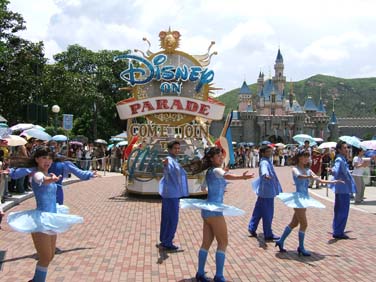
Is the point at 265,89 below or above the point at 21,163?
above

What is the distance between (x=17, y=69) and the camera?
2350 cm

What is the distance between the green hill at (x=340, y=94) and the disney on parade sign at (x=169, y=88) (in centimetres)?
15416

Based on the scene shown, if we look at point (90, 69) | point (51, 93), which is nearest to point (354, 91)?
point (90, 69)

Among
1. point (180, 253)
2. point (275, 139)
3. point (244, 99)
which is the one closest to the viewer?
point (180, 253)

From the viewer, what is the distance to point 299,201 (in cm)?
646

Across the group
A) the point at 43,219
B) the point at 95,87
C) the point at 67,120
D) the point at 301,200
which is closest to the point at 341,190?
the point at 301,200

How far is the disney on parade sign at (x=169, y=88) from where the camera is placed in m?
12.9

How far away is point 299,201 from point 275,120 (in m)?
86.5

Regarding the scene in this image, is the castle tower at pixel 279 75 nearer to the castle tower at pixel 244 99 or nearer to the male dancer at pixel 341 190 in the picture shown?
the castle tower at pixel 244 99

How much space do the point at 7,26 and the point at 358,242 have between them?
2283 centimetres

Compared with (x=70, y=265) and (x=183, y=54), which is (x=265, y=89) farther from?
(x=70, y=265)

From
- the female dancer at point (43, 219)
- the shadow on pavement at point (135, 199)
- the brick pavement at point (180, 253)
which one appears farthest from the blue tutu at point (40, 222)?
the shadow on pavement at point (135, 199)

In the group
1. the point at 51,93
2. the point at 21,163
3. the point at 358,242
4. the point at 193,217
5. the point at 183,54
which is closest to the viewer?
the point at 21,163

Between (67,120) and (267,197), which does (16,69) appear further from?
(267,197)
